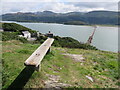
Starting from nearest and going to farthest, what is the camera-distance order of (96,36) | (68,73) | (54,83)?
(54,83), (68,73), (96,36)

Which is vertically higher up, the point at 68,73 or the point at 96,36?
the point at 68,73

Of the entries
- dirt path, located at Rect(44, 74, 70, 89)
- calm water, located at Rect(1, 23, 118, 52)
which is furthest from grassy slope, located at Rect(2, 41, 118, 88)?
calm water, located at Rect(1, 23, 118, 52)

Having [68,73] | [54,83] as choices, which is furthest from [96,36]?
[54,83]

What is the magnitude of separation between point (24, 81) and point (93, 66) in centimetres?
320

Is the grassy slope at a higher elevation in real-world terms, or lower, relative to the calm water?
higher

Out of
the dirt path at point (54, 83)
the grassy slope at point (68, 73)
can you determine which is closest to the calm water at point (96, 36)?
the grassy slope at point (68, 73)

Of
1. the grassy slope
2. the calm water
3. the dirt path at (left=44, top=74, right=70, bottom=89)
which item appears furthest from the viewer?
the calm water

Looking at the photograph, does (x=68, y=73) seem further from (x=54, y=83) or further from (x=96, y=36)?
(x=96, y=36)

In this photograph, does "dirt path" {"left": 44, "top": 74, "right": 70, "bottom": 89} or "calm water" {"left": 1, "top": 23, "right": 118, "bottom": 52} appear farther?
"calm water" {"left": 1, "top": 23, "right": 118, "bottom": 52}

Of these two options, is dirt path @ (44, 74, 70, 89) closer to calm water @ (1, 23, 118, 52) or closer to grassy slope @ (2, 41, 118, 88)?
grassy slope @ (2, 41, 118, 88)

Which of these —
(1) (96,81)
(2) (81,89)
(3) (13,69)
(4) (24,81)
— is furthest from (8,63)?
(1) (96,81)

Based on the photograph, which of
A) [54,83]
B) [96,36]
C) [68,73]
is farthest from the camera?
[96,36]

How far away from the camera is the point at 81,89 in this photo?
4.09 meters

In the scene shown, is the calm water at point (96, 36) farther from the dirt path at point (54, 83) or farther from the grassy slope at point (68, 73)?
the dirt path at point (54, 83)
